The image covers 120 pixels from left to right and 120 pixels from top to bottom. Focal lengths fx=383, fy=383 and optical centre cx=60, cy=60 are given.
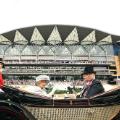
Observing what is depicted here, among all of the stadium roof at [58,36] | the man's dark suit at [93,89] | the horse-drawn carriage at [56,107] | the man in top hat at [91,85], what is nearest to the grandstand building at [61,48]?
the stadium roof at [58,36]

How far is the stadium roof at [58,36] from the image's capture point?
83812 millimetres

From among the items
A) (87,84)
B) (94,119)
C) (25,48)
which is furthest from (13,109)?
(25,48)

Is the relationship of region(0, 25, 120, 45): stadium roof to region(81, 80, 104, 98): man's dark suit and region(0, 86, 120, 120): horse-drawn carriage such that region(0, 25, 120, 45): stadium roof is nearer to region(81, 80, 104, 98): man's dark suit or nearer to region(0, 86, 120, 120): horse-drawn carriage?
region(81, 80, 104, 98): man's dark suit

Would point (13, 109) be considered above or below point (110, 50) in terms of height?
below

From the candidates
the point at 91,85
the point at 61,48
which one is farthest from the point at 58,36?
the point at 91,85

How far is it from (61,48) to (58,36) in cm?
318

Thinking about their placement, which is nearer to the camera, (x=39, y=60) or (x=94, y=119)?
(x=94, y=119)

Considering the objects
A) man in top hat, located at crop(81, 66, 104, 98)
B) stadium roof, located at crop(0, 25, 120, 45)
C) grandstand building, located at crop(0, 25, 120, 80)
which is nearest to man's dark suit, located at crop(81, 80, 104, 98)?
man in top hat, located at crop(81, 66, 104, 98)

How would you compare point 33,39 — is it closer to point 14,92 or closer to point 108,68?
point 108,68

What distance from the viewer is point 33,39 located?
84.1 metres

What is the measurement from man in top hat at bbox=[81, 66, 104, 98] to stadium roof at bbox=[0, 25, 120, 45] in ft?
256

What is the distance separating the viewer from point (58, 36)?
8444cm

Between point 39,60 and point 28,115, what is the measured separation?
73.6 m

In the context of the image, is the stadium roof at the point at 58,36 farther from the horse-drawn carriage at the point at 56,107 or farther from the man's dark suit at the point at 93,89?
the horse-drawn carriage at the point at 56,107
